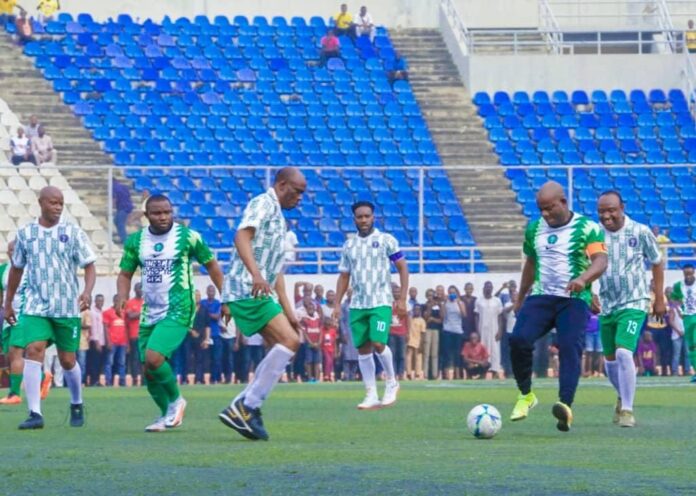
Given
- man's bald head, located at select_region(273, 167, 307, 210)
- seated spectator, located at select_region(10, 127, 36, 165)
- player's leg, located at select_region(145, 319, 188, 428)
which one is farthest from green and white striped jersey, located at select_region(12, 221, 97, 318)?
seated spectator, located at select_region(10, 127, 36, 165)

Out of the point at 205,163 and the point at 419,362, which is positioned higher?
the point at 205,163

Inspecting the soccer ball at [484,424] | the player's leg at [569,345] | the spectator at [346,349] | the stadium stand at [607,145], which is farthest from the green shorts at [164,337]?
the stadium stand at [607,145]

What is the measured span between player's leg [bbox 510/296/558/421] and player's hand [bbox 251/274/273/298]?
2556mm

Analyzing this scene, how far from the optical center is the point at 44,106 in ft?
125

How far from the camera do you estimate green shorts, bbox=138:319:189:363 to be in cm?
1375

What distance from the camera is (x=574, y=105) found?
42.0 metres

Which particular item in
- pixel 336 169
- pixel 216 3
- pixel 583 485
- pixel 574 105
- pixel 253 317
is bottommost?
pixel 583 485

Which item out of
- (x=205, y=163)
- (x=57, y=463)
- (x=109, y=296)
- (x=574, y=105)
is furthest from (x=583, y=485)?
(x=574, y=105)

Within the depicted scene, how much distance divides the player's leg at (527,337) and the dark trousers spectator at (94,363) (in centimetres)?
1619

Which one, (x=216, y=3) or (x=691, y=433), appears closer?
(x=691, y=433)

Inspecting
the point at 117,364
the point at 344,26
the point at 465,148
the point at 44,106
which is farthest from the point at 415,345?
the point at 344,26

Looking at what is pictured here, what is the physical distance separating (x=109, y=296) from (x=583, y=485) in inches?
873

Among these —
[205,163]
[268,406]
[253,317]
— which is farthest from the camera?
[205,163]

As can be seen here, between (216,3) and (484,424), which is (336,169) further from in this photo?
(484,424)
